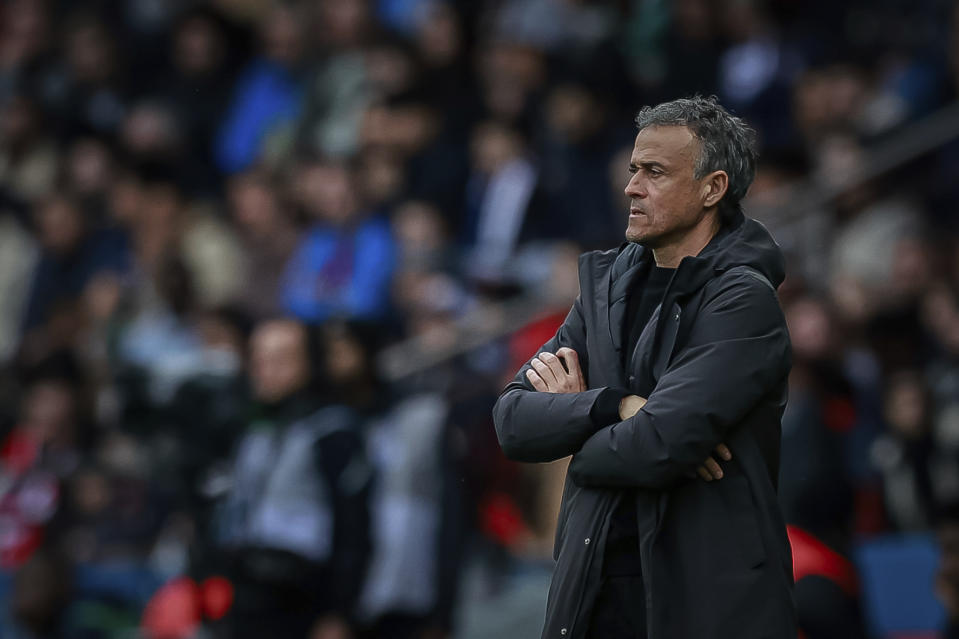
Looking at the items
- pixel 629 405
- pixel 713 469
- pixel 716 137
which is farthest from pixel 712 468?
pixel 716 137

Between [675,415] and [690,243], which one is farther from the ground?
[690,243]

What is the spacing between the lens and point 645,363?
152 inches

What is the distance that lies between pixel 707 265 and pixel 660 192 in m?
0.21

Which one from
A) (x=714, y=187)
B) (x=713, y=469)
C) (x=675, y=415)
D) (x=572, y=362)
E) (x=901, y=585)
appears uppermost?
(x=714, y=187)

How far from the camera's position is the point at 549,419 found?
12.6 ft

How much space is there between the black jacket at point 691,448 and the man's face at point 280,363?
9.68 feet

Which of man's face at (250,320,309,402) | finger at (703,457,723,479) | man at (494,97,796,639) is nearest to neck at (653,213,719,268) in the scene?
man at (494,97,796,639)

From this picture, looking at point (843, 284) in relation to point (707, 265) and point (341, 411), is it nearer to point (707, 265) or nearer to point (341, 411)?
point (341, 411)

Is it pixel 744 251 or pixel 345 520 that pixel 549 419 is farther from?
pixel 345 520

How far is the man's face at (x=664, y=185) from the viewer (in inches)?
152

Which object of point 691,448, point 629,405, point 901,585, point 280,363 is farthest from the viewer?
point 901,585

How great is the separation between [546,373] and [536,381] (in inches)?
1.3

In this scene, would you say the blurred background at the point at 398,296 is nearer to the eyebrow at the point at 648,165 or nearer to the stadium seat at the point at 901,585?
the stadium seat at the point at 901,585

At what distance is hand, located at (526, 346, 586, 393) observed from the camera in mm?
3971
